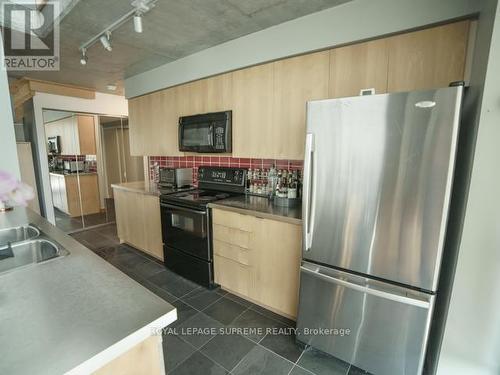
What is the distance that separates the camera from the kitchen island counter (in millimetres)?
617

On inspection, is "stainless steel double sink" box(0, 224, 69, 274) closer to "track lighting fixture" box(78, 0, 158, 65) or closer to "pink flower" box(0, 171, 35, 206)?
"pink flower" box(0, 171, 35, 206)


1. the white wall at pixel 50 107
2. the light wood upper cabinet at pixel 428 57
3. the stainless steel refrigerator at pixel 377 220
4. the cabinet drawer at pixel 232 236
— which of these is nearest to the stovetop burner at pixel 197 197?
the cabinet drawer at pixel 232 236

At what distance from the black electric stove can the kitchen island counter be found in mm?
1294

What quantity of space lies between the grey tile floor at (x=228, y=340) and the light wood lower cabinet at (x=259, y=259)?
16 centimetres

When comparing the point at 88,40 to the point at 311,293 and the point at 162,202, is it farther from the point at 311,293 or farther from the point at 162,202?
the point at 311,293

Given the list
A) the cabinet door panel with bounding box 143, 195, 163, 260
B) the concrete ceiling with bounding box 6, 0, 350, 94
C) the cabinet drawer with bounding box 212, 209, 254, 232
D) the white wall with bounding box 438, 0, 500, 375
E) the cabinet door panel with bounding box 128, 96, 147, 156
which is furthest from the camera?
the cabinet door panel with bounding box 128, 96, 147, 156

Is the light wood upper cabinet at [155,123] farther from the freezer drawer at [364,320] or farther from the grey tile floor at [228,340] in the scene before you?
the freezer drawer at [364,320]

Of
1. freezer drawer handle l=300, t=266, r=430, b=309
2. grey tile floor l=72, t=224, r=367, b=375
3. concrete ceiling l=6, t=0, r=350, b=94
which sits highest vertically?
concrete ceiling l=6, t=0, r=350, b=94

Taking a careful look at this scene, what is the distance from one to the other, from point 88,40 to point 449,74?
291cm

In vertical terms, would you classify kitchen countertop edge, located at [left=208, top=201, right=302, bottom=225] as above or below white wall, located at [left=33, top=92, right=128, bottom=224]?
below

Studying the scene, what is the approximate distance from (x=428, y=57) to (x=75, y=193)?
542cm

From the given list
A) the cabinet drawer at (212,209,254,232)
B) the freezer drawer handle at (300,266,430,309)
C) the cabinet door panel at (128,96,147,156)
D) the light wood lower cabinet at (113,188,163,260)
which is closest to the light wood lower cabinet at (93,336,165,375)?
the freezer drawer handle at (300,266,430,309)

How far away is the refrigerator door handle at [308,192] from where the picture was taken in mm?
1531

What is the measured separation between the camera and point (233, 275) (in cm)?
229
